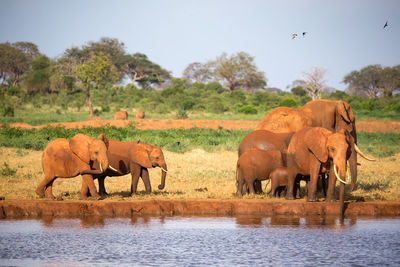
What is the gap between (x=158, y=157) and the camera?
47.3 feet

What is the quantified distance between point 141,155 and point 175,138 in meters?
11.9

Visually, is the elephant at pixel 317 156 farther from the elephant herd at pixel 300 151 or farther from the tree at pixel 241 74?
the tree at pixel 241 74

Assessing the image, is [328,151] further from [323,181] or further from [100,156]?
[100,156]

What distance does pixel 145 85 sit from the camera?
3238 inches

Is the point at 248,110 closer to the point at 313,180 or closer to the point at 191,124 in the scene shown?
the point at 191,124

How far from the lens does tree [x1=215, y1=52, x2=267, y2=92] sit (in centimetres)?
8156

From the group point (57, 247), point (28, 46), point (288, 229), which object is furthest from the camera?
point (28, 46)

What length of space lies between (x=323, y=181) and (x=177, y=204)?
3.96 m

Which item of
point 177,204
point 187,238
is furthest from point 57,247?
point 177,204

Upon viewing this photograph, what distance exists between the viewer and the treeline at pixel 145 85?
5100cm

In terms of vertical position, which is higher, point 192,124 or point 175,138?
point 192,124

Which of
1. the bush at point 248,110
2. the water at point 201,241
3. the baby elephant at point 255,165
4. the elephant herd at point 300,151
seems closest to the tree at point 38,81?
the bush at point 248,110

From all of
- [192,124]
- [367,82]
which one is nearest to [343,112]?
[192,124]

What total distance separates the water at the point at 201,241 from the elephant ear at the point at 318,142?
1358 millimetres
